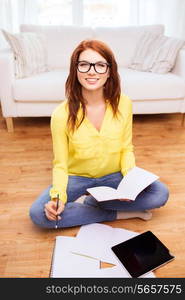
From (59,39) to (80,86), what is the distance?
1.58 m

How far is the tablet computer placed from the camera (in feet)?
3.63

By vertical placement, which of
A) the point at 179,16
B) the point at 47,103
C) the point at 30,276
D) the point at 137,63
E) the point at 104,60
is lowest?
the point at 30,276

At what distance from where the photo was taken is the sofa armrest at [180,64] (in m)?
2.30

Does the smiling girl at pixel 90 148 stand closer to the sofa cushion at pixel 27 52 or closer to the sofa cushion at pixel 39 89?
the sofa cushion at pixel 39 89

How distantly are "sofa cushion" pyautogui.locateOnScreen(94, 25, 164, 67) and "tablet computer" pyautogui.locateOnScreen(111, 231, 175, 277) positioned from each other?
188 cm

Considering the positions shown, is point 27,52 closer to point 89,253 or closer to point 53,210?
point 53,210

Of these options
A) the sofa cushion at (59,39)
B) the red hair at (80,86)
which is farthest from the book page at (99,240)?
the sofa cushion at (59,39)

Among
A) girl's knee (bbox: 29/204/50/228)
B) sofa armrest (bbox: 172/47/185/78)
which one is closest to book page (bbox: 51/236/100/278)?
A: girl's knee (bbox: 29/204/50/228)

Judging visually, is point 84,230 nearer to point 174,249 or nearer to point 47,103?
point 174,249

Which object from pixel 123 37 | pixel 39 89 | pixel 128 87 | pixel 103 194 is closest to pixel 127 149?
pixel 103 194

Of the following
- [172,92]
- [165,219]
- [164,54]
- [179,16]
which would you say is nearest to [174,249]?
[165,219]

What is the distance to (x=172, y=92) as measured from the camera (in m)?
2.29

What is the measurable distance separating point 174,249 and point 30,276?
58cm

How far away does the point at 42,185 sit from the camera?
1.67m
